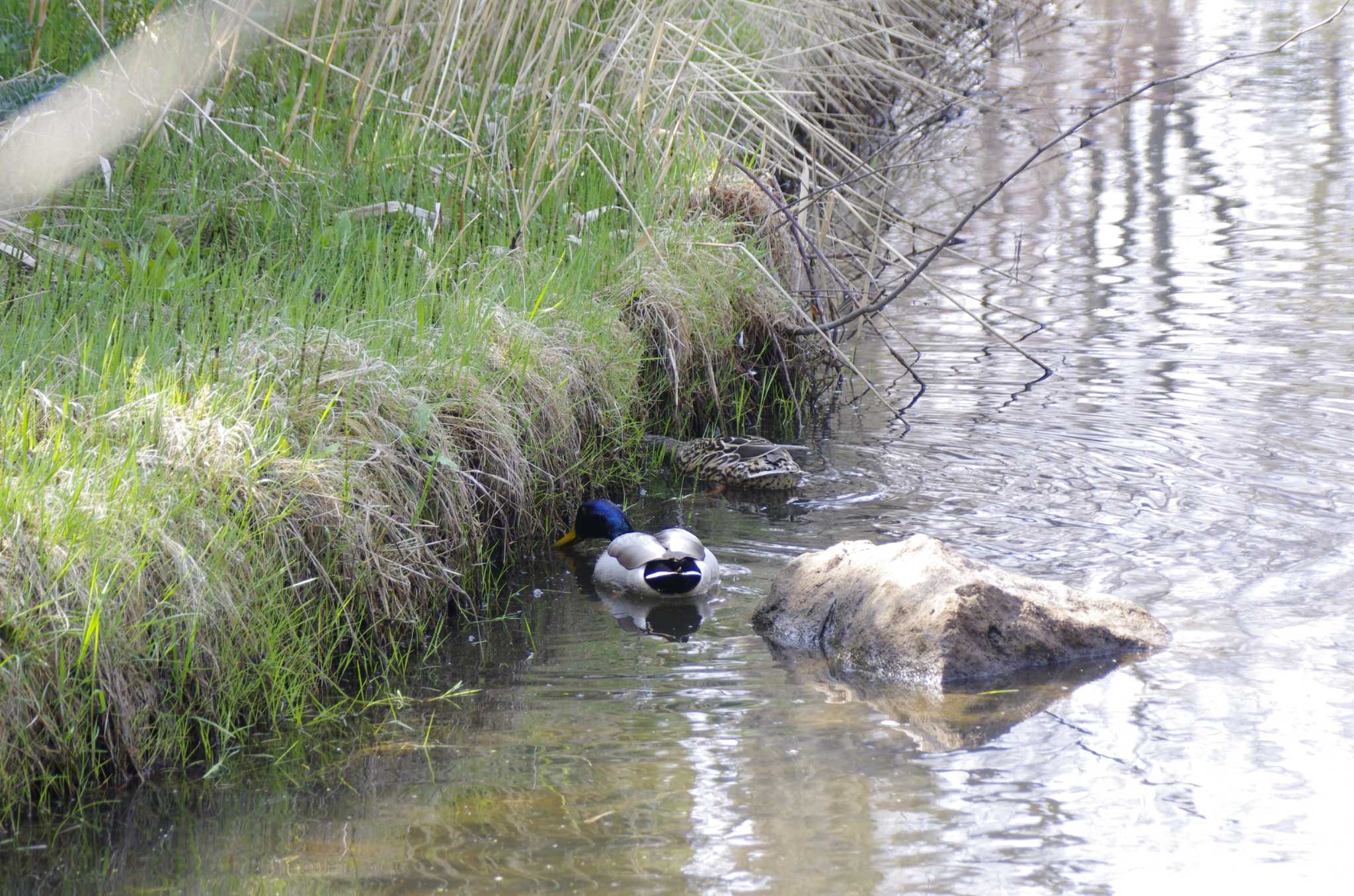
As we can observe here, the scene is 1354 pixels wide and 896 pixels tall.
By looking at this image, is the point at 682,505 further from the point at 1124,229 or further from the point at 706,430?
the point at 1124,229

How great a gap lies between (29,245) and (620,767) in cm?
362

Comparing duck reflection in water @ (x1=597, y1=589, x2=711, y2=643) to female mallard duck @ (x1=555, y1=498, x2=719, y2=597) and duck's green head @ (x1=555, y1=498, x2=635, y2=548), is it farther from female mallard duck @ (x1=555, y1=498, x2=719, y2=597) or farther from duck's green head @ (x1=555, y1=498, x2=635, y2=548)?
duck's green head @ (x1=555, y1=498, x2=635, y2=548)

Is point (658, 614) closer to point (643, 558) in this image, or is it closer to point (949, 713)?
point (643, 558)

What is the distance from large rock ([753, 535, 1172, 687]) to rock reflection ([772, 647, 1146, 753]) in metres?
0.06

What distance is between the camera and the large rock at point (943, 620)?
4.67 meters

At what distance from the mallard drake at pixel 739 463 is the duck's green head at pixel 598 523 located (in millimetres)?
815

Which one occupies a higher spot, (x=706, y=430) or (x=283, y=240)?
(x=283, y=240)

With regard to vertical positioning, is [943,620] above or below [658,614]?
above

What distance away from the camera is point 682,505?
669 centimetres

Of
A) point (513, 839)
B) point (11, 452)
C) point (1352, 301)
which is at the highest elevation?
point (11, 452)

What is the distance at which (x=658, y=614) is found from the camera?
548 centimetres

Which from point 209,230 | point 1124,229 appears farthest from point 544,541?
point 1124,229

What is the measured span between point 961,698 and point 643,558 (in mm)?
1447

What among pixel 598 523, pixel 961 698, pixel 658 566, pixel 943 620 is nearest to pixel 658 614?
pixel 658 566
